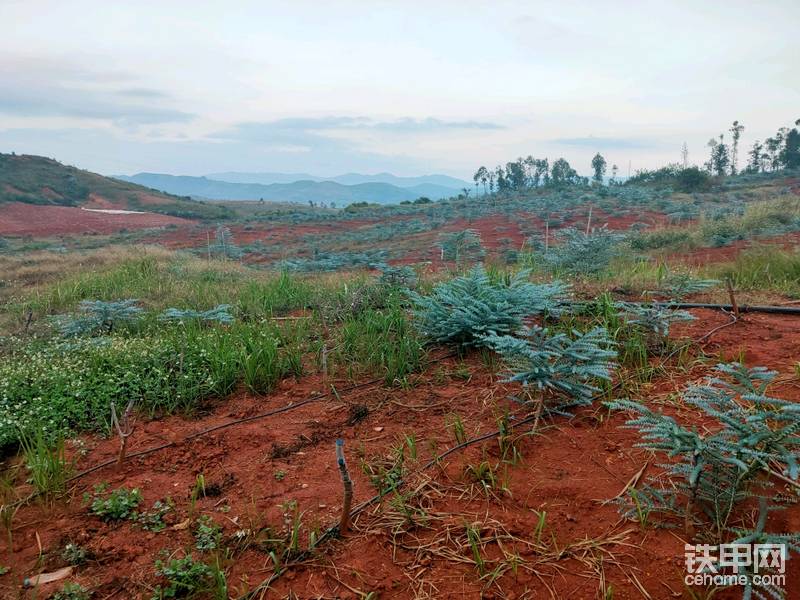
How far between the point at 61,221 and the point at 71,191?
1761cm

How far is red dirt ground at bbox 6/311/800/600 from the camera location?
1.92 m

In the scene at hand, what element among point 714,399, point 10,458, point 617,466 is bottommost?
point 10,458

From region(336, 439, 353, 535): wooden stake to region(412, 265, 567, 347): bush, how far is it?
180 centimetres

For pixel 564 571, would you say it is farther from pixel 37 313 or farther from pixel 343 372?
pixel 37 313

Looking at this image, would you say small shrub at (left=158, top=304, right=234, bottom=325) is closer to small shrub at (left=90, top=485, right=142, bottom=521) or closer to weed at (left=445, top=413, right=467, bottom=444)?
small shrub at (left=90, top=485, right=142, bottom=521)

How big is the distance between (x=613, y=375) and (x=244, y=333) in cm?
286

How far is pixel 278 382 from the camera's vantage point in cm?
385

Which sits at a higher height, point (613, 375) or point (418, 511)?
point (613, 375)

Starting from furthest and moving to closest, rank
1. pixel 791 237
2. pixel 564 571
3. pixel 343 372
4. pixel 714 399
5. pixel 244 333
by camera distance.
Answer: pixel 791 237
pixel 244 333
pixel 343 372
pixel 714 399
pixel 564 571

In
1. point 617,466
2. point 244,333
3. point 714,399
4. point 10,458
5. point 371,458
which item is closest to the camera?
point 714,399

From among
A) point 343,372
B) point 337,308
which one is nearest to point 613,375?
point 343,372

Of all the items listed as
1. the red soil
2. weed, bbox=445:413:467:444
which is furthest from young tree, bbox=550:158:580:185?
weed, bbox=445:413:467:444

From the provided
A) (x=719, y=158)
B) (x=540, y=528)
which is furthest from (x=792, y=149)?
(x=540, y=528)

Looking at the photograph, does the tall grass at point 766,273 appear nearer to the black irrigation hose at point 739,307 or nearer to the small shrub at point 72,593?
the black irrigation hose at point 739,307
